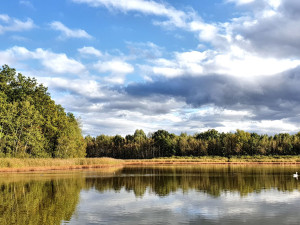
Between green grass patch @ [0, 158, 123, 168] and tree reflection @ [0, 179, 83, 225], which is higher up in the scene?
green grass patch @ [0, 158, 123, 168]

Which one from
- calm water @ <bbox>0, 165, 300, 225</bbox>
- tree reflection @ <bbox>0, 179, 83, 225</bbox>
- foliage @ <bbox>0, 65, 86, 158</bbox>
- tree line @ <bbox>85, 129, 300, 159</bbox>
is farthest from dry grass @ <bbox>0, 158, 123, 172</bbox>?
tree line @ <bbox>85, 129, 300, 159</bbox>

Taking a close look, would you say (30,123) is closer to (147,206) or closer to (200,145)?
(147,206)

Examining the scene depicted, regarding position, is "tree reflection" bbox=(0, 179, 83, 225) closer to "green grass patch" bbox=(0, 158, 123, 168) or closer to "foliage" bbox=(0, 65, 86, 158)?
"green grass patch" bbox=(0, 158, 123, 168)

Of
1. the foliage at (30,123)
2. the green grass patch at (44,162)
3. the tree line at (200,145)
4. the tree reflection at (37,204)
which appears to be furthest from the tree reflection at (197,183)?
the tree line at (200,145)

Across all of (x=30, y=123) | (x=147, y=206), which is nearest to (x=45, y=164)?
(x=30, y=123)

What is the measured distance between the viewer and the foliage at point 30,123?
234ft

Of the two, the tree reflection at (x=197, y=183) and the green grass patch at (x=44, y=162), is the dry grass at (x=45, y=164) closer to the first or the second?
the green grass patch at (x=44, y=162)

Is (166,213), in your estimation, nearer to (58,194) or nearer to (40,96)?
(58,194)

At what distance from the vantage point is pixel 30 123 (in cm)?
7512

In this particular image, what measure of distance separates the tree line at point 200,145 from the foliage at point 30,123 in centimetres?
7825

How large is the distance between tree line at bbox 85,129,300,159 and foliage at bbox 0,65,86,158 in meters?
78.3

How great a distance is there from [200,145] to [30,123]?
10083cm

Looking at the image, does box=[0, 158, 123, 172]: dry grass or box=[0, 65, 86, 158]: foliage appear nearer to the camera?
box=[0, 158, 123, 172]: dry grass

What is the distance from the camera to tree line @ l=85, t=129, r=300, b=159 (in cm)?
14150
